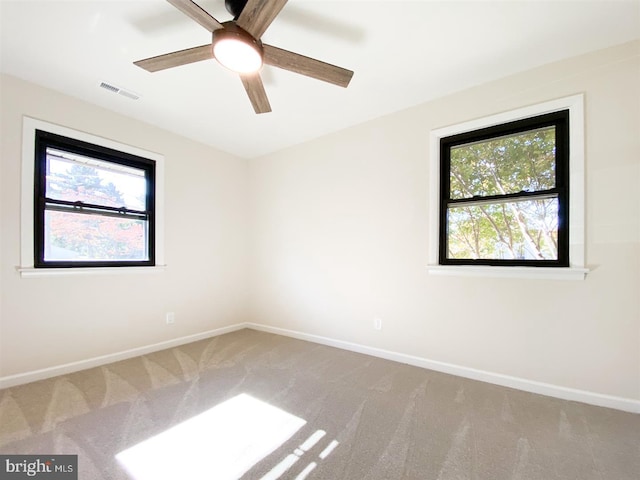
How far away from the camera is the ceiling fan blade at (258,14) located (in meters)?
1.41

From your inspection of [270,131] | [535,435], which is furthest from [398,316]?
[270,131]

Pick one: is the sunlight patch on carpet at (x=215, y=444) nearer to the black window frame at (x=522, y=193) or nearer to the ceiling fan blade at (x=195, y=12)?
the black window frame at (x=522, y=193)

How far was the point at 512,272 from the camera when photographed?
7.46ft

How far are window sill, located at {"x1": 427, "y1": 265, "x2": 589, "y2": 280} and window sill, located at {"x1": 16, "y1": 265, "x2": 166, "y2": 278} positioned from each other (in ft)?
9.93

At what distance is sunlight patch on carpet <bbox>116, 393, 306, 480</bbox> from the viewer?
1403 millimetres

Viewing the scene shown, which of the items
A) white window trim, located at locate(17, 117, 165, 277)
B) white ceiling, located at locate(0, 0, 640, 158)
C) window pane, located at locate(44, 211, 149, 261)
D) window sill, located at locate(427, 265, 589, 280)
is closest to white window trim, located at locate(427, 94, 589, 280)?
window sill, located at locate(427, 265, 589, 280)

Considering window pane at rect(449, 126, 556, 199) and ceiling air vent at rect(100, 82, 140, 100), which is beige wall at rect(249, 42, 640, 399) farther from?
ceiling air vent at rect(100, 82, 140, 100)

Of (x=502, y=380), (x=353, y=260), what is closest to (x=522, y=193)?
(x=502, y=380)

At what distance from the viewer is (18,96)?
233 centimetres

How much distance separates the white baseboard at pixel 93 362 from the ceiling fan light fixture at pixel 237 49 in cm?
293

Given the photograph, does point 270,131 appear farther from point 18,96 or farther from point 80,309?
point 80,309

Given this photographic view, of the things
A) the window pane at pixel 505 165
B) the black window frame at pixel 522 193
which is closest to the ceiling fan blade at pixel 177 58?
the black window frame at pixel 522 193

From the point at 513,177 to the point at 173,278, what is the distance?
12.2 feet

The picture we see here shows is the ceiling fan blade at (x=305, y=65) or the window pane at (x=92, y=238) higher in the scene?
the ceiling fan blade at (x=305, y=65)
